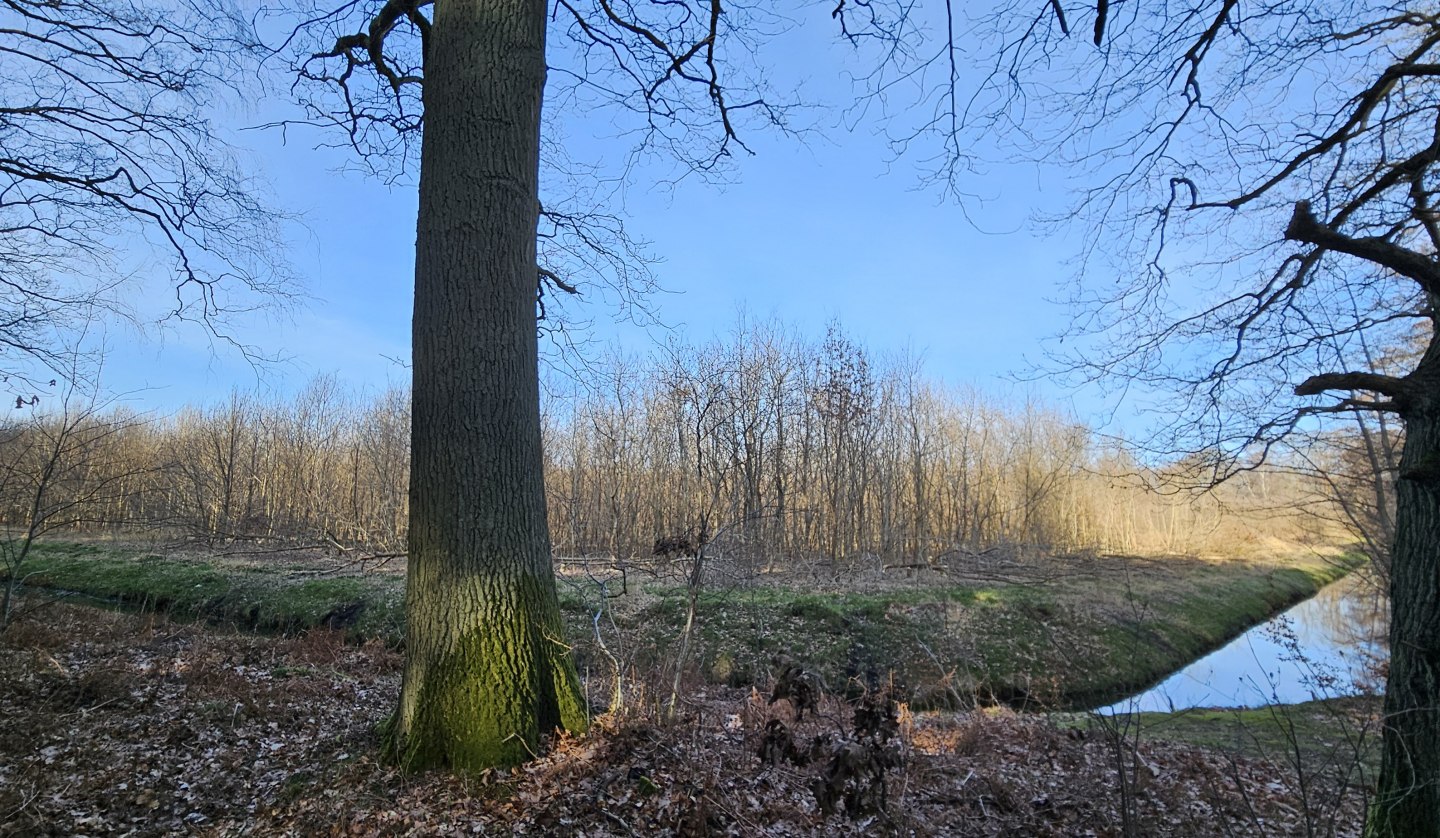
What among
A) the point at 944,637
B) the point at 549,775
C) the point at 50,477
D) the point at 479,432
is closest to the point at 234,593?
the point at 50,477

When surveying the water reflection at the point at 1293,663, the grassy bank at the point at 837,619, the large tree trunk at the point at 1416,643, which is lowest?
the water reflection at the point at 1293,663

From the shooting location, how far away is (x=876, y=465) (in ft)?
65.5

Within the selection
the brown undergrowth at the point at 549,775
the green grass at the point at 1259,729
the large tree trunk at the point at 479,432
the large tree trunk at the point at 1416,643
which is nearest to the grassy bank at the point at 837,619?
the green grass at the point at 1259,729

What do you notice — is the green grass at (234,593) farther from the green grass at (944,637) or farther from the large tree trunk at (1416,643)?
the large tree trunk at (1416,643)

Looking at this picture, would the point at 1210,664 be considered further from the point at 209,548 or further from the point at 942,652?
the point at 209,548

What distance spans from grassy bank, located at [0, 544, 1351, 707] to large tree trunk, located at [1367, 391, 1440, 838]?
174 inches

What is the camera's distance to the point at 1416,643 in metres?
3.74

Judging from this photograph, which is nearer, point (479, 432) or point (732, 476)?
point (479, 432)

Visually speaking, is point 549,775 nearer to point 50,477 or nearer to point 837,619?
point 50,477

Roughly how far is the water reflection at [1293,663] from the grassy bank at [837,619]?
0.46 meters

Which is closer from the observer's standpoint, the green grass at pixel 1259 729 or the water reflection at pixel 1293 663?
the green grass at pixel 1259 729

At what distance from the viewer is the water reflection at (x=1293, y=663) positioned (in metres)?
9.20

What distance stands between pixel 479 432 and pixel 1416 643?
5245 mm

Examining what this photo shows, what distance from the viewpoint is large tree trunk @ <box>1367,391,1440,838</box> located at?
3.63 metres
